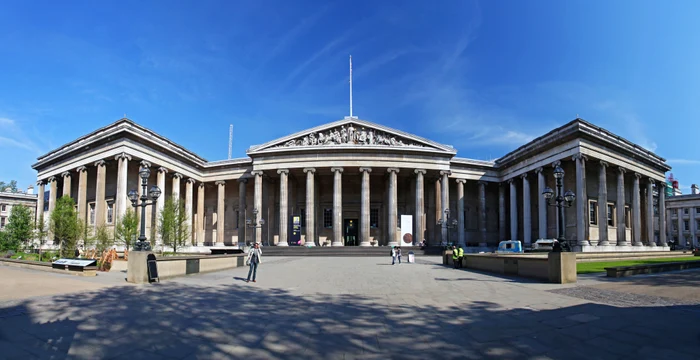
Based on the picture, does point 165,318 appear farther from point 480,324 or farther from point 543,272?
point 543,272

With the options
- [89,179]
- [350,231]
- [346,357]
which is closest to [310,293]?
[346,357]

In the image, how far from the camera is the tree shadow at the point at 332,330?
6.22 meters

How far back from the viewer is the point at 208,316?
9078 mm

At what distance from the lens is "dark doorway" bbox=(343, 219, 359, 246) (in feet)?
180

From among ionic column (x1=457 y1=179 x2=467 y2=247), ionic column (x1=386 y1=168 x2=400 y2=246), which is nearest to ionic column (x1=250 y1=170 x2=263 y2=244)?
ionic column (x1=386 y1=168 x2=400 y2=246)

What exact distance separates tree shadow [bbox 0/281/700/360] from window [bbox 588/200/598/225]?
3803cm

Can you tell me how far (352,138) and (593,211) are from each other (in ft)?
92.7

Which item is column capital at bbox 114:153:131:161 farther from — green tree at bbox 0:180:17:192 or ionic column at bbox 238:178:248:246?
green tree at bbox 0:180:17:192

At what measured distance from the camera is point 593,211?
4391 cm

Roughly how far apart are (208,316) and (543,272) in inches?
534

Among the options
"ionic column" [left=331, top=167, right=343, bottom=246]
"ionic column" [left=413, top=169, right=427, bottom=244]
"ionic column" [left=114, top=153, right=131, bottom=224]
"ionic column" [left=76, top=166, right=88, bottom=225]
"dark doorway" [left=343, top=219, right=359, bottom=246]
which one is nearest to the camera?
"ionic column" [left=114, top=153, right=131, bottom=224]

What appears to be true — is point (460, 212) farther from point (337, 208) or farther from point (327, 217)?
point (327, 217)

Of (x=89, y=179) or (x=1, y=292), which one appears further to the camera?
(x=89, y=179)

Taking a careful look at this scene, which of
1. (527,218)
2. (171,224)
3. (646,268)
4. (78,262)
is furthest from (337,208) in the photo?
(646,268)
